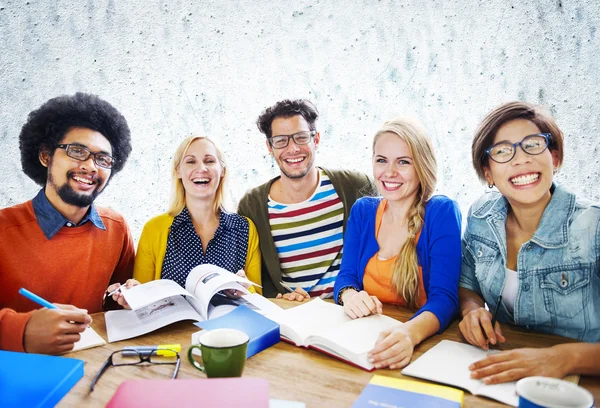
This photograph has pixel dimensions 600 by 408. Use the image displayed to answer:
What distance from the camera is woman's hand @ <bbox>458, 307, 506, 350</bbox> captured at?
1.12m

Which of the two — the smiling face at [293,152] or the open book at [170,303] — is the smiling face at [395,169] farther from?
the open book at [170,303]

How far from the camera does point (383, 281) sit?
5.19 ft

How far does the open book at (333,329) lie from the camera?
3.46 ft

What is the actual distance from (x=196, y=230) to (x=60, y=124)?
0.72 metres

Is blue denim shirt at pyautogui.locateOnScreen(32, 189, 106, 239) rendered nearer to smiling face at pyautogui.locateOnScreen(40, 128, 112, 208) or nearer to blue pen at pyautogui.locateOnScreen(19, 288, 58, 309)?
smiling face at pyautogui.locateOnScreen(40, 128, 112, 208)

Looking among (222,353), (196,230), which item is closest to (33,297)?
(222,353)

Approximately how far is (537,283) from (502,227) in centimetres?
20

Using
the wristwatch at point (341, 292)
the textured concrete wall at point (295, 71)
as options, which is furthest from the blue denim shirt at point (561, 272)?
the textured concrete wall at point (295, 71)

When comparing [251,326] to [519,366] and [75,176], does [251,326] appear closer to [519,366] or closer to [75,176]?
[519,366]

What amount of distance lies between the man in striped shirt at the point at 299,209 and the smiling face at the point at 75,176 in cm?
68

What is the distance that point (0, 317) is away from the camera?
1.17 metres

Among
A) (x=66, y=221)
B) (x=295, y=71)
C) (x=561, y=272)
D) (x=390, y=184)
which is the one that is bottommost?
(x=561, y=272)

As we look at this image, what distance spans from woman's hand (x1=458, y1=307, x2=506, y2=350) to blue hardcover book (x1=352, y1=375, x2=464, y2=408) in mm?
269

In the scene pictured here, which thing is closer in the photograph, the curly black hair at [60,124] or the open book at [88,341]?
the open book at [88,341]
